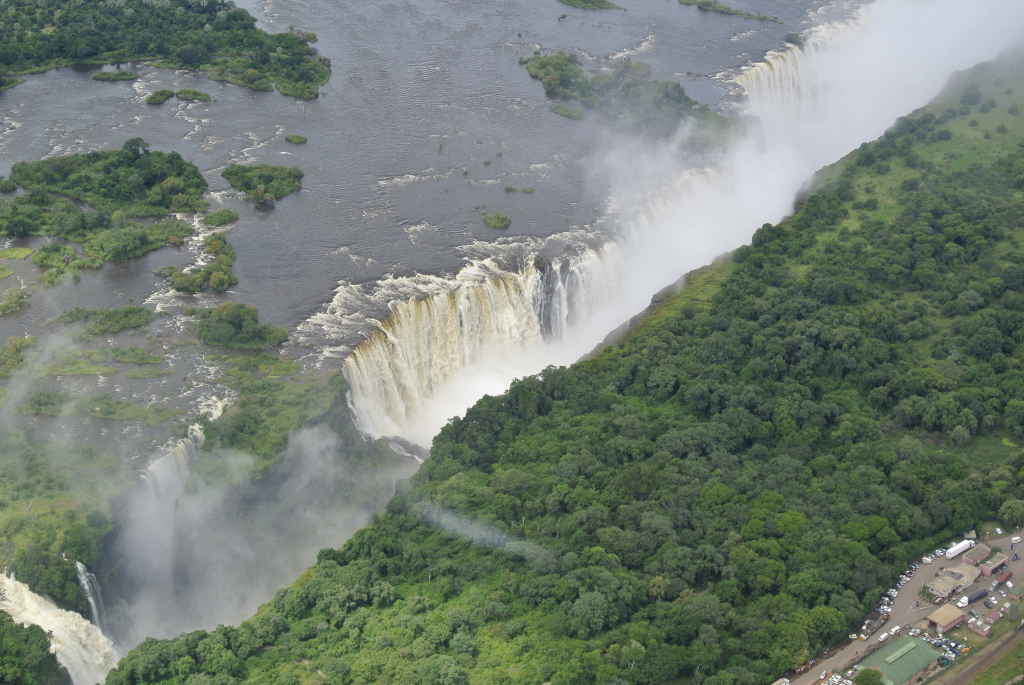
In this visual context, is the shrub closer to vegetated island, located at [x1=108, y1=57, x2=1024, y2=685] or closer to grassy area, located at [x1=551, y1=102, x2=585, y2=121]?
vegetated island, located at [x1=108, y1=57, x2=1024, y2=685]

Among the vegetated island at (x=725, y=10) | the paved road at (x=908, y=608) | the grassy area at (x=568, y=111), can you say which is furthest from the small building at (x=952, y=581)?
the vegetated island at (x=725, y=10)

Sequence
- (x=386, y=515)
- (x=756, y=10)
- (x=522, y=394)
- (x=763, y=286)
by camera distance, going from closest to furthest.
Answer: (x=386, y=515) < (x=522, y=394) < (x=763, y=286) < (x=756, y=10)

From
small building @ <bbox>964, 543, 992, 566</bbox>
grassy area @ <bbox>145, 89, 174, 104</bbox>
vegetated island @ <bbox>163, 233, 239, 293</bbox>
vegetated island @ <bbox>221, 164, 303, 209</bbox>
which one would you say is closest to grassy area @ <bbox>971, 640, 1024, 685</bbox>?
small building @ <bbox>964, 543, 992, 566</bbox>

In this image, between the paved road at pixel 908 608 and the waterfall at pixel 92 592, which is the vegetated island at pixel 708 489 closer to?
the paved road at pixel 908 608

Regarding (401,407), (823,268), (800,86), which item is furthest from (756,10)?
(401,407)

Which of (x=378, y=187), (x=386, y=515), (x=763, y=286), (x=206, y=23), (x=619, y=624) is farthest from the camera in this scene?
(x=206, y=23)

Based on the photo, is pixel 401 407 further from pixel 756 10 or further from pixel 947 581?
pixel 756 10

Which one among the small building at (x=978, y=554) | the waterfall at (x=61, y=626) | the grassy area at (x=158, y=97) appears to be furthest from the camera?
the grassy area at (x=158, y=97)

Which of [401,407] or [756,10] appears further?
[756,10]
